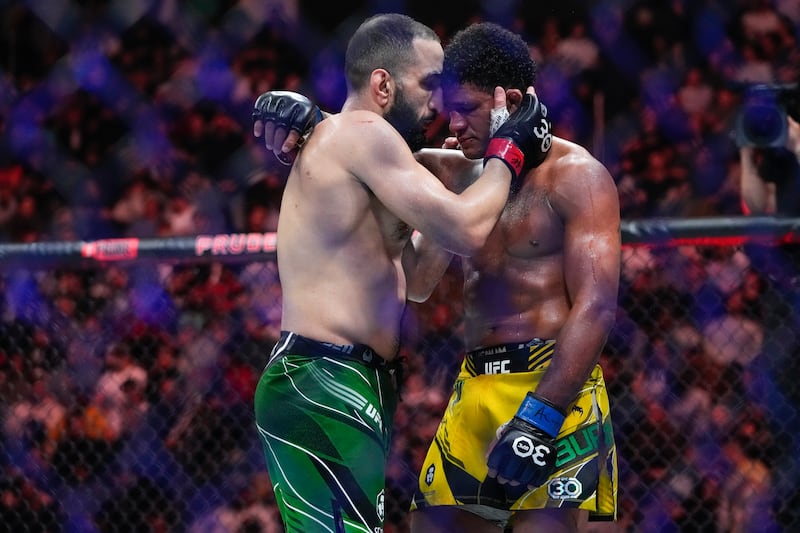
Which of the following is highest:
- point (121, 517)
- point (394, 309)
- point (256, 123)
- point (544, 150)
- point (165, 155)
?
point (256, 123)

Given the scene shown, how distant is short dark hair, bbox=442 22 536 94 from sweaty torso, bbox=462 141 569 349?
17 cm

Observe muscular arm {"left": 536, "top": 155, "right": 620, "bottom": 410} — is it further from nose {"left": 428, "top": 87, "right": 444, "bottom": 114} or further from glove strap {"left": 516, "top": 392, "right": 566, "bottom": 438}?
nose {"left": 428, "top": 87, "right": 444, "bottom": 114}

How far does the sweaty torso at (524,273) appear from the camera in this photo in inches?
74.4

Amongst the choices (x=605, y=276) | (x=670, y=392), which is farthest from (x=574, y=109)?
(x=605, y=276)

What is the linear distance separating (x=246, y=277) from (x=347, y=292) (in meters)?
1.05

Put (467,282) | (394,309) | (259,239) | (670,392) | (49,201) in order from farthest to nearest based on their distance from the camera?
(49,201) → (670,392) → (259,239) → (467,282) → (394,309)

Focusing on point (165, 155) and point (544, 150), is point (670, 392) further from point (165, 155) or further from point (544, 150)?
point (165, 155)

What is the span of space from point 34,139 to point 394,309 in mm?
2260

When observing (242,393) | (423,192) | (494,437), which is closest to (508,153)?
(423,192)

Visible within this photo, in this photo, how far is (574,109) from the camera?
3422 millimetres

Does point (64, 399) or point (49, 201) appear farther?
point (49, 201)

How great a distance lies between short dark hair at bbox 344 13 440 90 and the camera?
1.87 meters

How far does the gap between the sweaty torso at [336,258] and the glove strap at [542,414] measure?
0.24 metres

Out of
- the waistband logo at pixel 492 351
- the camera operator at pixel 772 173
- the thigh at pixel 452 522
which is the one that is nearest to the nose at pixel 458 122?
the waistband logo at pixel 492 351
